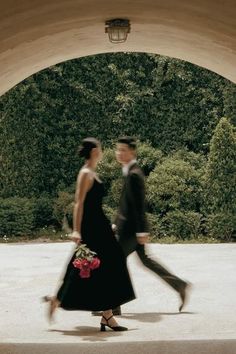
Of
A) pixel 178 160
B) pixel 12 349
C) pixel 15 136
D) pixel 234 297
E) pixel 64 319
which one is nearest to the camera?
pixel 12 349

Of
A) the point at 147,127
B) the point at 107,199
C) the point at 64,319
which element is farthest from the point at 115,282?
the point at 147,127

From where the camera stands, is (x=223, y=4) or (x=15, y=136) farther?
(x=15, y=136)

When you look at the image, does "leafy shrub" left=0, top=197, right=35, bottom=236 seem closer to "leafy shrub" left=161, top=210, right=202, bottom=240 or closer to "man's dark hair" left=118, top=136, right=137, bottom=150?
"leafy shrub" left=161, top=210, right=202, bottom=240

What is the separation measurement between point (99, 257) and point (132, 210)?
0.87 m

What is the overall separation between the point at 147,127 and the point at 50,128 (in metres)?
2.97

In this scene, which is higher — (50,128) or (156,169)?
(50,128)

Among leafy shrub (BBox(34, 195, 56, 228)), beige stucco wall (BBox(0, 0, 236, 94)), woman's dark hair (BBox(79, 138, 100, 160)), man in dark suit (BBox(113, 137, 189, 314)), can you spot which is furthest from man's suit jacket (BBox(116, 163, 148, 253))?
leafy shrub (BBox(34, 195, 56, 228))

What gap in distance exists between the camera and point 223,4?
4.72m

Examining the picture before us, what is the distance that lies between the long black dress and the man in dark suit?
612 millimetres

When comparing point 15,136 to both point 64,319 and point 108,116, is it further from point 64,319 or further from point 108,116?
point 64,319

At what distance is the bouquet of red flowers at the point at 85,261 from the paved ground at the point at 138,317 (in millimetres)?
574

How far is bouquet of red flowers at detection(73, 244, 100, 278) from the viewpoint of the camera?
20.4 feet

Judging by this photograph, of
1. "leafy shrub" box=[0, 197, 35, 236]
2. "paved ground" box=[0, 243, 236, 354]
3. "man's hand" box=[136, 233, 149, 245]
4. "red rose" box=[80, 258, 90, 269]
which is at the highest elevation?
"leafy shrub" box=[0, 197, 35, 236]

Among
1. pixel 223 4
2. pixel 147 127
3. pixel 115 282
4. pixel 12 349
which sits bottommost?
pixel 12 349
